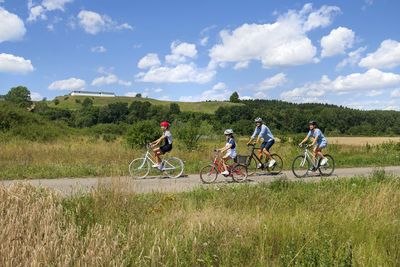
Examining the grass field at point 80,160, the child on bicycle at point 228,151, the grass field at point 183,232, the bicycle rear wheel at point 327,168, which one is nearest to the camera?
the grass field at point 183,232

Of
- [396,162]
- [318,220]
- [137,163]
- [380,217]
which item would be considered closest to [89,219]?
[318,220]

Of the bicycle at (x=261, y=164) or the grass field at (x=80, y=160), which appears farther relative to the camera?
the bicycle at (x=261, y=164)

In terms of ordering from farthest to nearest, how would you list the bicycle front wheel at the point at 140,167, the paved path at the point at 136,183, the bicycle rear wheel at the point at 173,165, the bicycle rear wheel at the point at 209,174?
the bicycle rear wheel at the point at 173,165 < the bicycle front wheel at the point at 140,167 < the bicycle rear wheel at the point at 209,174 < the paved path at the point at 136,183

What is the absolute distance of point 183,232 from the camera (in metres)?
5.09

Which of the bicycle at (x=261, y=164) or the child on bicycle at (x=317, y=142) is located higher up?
the child on bicycle at (x=317, y=142)

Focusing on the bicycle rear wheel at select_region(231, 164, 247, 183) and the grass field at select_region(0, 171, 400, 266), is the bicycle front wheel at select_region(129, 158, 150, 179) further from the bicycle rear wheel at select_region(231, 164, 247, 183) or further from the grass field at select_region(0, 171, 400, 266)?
the grass field at select_region(0, 171, 400, 266)

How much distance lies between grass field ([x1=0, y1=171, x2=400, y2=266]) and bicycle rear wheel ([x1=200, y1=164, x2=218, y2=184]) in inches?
237

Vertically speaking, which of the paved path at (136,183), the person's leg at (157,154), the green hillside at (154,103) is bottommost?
the paved path at (136,183)

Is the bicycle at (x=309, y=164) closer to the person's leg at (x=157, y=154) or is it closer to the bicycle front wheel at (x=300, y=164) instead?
the bicycle front wheel at (x=300, y=164)

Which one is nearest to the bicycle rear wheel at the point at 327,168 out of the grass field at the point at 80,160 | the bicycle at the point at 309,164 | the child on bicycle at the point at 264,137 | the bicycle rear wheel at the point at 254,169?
the bicycle at the point at 309,164

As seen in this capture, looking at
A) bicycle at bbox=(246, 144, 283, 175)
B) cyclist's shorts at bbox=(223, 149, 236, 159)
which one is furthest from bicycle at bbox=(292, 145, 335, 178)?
cyclist's shorts at bbox=(223, 149, 236, 159)

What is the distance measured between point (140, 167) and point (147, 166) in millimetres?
285

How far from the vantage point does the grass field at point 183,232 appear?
12.8 feet

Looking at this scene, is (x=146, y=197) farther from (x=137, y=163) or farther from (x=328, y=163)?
(x=328, y=163)
